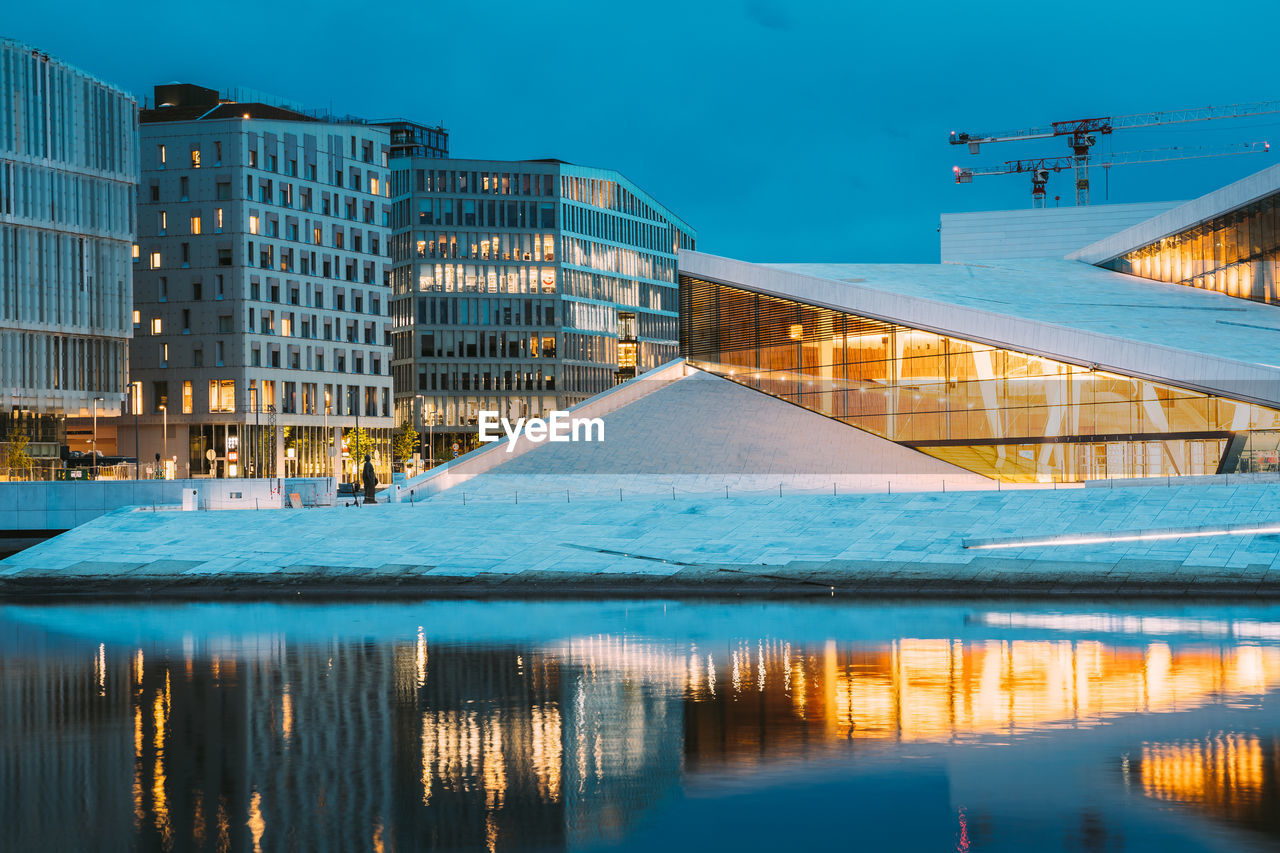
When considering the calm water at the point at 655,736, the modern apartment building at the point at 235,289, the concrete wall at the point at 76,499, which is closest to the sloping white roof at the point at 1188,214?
the calm water at the point at 655,736

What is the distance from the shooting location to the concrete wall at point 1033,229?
7962cm

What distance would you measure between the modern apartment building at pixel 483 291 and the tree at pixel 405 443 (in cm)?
337

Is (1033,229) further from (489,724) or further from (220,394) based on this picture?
(489,724)

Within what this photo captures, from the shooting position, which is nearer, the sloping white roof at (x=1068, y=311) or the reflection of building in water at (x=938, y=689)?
the reflection of building in water at (x=938, y=689)

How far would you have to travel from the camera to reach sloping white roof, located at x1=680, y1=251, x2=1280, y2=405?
137ft

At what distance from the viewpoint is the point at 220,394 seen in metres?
97.3

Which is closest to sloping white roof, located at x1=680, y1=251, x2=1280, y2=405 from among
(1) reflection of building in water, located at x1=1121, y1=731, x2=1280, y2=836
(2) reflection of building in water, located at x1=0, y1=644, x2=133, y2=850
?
(1) reflection of building in water, located at x1=1121, y1=731, x2=1280, y2=836

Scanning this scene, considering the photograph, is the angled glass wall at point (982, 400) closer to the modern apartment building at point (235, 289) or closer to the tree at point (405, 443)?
the modern apartment building at point (235, 289)

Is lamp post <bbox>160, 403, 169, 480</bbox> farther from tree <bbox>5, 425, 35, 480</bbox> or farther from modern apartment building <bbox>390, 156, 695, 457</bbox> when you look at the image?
modern apartment building <bbox>390, 156, 695, 457</bbox>

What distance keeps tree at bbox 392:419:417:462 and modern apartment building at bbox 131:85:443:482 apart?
42.6 feet

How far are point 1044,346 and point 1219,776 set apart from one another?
33.2m

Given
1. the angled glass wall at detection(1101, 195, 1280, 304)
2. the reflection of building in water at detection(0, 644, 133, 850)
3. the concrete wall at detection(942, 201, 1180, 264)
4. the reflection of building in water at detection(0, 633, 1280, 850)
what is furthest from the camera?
the concrete wall at detection(942, 201, 1180, 264)

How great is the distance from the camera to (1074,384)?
147ft

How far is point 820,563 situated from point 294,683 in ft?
53.7
